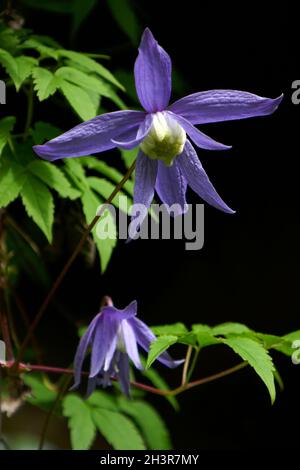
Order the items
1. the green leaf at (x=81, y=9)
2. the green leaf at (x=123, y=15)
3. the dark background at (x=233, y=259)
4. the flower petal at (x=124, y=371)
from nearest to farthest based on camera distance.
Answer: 1. the flower petal at (x=124, y=371)
2. the green leaf at (x=81, y=9)
3. the green leaf at (x=123, y=15)
4. the dark background at (x=233, y=259)

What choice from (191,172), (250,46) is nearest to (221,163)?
(250,46)

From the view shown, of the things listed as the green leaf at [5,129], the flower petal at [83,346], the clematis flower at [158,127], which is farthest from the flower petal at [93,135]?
the flower petal at [83,346]

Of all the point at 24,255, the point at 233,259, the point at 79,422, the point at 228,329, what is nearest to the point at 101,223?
the point at 228,329

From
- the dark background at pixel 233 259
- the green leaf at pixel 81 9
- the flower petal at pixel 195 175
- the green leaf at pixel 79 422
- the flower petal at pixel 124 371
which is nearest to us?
the flower petal at pixel 195 175

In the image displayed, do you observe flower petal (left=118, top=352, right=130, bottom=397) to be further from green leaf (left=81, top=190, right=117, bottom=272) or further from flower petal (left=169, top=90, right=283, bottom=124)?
flower petal (left=169, top=90, right=283, bottom=124)

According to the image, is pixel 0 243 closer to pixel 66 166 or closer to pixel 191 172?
pixel 66 166

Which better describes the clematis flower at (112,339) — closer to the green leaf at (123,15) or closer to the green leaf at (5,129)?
the green leaf at (5,129)

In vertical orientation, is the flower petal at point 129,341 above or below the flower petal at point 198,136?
below

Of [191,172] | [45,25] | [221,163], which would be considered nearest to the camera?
[191,172]
